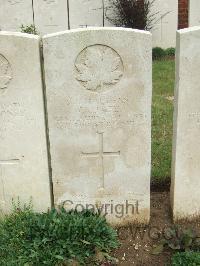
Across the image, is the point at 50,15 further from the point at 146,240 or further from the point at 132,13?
the point at 146,240

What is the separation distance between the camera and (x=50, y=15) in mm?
10656

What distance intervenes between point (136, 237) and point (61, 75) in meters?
1.56

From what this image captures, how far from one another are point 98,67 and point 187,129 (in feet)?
3.02

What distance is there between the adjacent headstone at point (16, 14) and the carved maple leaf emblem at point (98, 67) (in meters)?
7.43

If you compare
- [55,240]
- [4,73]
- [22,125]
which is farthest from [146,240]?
[4,73]

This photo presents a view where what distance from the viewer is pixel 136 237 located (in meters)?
4.03

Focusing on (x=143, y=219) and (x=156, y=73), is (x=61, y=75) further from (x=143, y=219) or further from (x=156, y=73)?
(x=156, y=73)

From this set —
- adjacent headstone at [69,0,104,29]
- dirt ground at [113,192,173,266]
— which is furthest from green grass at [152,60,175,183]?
adjacent headstone at [69,0,104,29]

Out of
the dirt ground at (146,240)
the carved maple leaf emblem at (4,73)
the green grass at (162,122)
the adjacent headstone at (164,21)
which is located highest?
the adjacent headstone at (164,21)

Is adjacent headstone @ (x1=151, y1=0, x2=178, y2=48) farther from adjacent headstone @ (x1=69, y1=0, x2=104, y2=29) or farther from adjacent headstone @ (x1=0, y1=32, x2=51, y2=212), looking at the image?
adjacent headstone @ (x1=0, y1=32, x2=51, y2=212)

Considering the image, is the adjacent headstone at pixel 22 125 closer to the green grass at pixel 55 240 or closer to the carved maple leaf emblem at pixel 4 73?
the carved maple leaf emblem at pixel 4 73

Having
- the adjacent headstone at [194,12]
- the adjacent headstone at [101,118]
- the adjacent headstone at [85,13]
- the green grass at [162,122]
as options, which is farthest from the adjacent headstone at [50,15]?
the adjacent headstone at [101,118]

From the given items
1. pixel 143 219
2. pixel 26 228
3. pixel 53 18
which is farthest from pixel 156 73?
pixel 26 228

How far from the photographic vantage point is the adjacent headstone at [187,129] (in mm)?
3612
